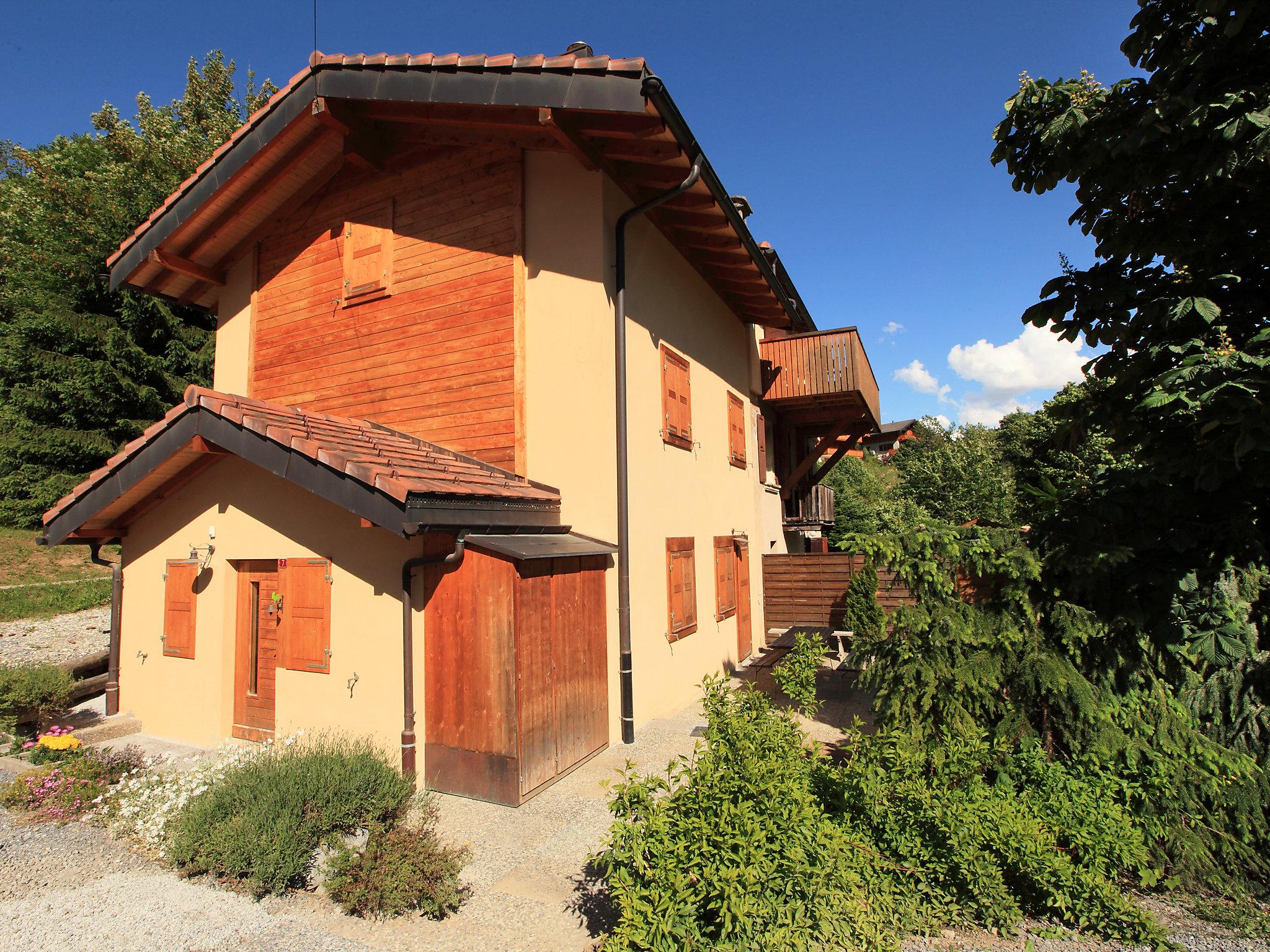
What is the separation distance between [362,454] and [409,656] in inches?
74.6

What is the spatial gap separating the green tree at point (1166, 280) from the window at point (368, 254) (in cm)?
687

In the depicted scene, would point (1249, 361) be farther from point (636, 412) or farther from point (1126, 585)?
point (636, 412)

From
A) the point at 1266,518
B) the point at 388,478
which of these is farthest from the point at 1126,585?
the point at 388,478

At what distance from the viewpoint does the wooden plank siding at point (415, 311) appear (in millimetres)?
7723

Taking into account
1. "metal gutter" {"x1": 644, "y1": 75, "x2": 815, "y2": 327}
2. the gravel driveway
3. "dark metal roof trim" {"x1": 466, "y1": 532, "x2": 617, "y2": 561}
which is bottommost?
the gravel driveway

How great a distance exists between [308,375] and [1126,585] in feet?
30.9

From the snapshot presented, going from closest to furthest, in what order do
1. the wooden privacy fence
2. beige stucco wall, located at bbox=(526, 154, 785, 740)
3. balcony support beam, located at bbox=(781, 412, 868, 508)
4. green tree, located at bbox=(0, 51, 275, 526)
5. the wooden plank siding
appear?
beige stucco wall, located at bbox=(526, 154, 785, 740) < the wooden plank siding < the wooden privacy fence < balcony support beam, located at bbox=(781, 412, 868, 508) < green tree, located at bbox=(0, 51, 275, 526)

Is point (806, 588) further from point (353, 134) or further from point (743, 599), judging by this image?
point (353, 134)

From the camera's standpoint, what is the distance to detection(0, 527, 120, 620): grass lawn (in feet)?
50.2

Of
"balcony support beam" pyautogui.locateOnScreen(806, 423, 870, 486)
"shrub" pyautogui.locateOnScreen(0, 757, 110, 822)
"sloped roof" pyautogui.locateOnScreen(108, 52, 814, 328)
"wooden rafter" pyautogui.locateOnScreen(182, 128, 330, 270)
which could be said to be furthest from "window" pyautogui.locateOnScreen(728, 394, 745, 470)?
"shrub" pyautogui.locateOnScreen(0, 757, 110, 822)

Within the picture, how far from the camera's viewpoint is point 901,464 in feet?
108

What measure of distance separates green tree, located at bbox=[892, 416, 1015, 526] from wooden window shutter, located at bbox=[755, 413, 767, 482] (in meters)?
11.9

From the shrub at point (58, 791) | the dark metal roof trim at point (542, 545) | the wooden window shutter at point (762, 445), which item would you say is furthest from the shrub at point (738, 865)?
the wooden window shutter at point (762, 445)

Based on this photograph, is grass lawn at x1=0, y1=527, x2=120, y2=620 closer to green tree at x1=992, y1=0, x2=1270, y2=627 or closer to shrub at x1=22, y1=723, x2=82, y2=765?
shrub at x1=22, y1=723, x2=82, y2=765
